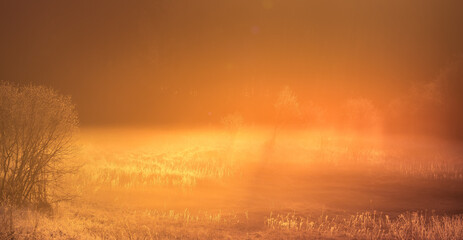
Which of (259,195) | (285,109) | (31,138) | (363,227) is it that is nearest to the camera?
(31,138)

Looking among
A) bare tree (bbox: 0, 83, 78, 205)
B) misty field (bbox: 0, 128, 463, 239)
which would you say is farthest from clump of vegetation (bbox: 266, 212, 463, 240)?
bare tree (bbox: 0, 83, 78, 205)

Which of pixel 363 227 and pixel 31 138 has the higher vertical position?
pixel 31 138

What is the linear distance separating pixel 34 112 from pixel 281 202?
13921 mm

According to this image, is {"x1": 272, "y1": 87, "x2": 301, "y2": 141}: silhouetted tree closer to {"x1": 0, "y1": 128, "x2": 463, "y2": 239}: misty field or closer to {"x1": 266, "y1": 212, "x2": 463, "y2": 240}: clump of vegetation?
{"x1": 0, "y1": 128, "x2": 463, "y2": 239}: misty field

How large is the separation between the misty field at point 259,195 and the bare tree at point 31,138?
139 centimetres

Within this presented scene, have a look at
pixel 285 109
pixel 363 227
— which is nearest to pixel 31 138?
pixel 363 227

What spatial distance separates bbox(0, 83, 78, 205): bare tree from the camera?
14.7 metres

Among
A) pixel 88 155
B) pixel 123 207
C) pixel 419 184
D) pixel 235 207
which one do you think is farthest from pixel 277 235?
pixel 88 155

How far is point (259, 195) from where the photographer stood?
77.3 feet

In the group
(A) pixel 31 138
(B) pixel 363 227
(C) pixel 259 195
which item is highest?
(A) pixel 31 138

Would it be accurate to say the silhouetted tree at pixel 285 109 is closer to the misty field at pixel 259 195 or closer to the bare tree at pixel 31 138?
the misty field at pixel 259 195

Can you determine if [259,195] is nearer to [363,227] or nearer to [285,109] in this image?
[363,227]

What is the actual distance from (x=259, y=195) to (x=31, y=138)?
45.0 ft

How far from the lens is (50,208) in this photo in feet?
52.4
